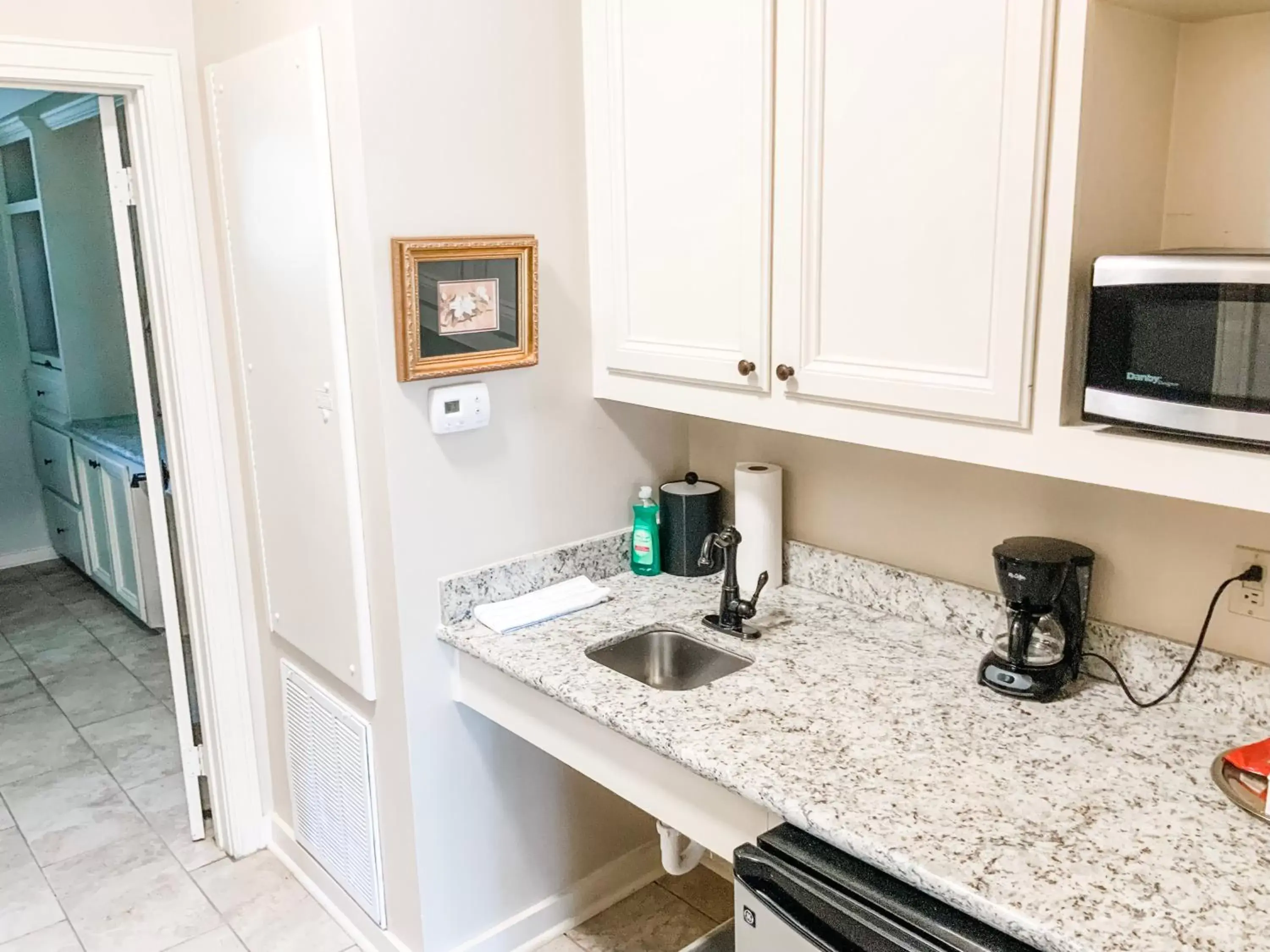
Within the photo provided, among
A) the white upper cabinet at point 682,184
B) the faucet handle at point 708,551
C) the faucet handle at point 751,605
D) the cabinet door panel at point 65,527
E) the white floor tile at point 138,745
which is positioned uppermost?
the white upper cabinet at point 682,184

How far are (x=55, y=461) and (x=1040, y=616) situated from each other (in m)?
4.80

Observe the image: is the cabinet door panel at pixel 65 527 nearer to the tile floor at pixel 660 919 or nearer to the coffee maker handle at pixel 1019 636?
the tile floor at pixel 660 919

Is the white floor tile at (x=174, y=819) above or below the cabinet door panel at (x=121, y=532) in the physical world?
below

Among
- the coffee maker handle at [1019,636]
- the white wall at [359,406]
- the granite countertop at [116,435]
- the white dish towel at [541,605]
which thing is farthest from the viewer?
the granite countertop at [116,435]

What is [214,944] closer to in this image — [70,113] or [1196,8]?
[1196,8]

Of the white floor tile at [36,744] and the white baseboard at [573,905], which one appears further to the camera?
the white floor tile at [36,744]

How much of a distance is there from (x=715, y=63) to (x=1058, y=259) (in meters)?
0.74

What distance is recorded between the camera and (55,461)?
5.00 metres

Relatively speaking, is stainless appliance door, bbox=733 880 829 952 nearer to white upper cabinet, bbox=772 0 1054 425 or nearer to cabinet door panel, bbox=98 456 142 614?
white upper cabinet, bbox=772 0 1054 425

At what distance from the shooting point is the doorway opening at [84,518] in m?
2.78

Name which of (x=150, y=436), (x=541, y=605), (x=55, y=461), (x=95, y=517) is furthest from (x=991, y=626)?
(x=55, y=461)

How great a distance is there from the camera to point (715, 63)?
6.02 feet

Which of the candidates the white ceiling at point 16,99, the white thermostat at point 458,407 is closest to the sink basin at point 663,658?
the white thermostat at point 458,407

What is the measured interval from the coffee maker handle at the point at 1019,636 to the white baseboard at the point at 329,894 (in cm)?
147
